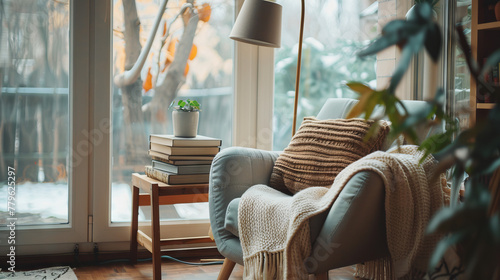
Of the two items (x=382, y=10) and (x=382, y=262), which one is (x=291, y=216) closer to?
(x=382, y=262)

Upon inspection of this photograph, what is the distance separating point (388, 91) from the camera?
0.72 metres

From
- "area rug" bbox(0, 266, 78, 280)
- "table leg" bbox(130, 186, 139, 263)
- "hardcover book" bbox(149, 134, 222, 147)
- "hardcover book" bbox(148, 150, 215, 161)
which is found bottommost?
"area rug" bbox(0, 266, 78, 280)

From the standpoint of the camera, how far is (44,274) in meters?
2.33

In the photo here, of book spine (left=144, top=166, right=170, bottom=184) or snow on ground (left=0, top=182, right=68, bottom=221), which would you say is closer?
book spine (left=144, top=166, right=170, bottom=184)

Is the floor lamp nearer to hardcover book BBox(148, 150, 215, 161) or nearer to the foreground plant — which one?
hardcover book BBox(148, 150, 215, 161)

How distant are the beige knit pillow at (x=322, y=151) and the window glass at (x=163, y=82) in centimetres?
83

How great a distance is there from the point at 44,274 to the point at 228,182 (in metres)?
1.03

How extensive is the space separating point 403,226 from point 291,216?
0.35 m

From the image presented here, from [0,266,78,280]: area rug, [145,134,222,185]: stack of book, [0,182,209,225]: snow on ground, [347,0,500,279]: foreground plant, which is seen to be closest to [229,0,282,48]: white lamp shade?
[145,134,222,185]: stack of book

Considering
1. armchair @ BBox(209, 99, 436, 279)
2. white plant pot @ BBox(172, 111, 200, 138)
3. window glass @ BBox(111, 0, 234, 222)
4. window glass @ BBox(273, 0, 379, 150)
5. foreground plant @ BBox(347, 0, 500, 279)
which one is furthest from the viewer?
window glass @ BBox(273, 0, 379, 150)

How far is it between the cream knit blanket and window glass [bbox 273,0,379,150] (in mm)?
1251

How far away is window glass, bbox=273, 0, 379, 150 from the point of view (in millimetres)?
2865

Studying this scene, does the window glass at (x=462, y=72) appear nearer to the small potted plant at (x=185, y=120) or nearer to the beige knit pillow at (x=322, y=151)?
the beige knit pillow at (x=322, y=151)

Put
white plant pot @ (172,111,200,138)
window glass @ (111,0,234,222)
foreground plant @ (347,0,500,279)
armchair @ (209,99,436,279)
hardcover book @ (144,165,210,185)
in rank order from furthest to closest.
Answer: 1. window glass @ (111,0,234,222)
2. white plant pot @ (172,111,200,138)
3. hardcover book @ (144,165,210,185)
4. armchair @ (209,99,436,279)
5. foreground plant @ (347,0,500,279)
